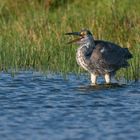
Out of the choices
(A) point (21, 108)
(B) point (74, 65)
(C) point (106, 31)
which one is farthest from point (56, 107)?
(C) point (106, 31)

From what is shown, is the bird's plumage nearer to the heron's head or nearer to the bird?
the bird

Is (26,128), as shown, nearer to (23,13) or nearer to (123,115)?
(123,115)

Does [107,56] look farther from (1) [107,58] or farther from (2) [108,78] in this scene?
(2) [108,78]

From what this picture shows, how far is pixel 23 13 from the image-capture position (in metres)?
16.3

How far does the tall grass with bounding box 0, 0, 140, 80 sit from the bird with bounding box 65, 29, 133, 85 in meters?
0.27

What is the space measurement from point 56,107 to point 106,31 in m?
3.87

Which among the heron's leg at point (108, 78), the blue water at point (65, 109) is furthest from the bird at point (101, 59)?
the blue water at point (65, 109)

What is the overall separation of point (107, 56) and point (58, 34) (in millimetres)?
1948

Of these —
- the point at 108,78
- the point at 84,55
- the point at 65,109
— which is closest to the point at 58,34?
the point at 84,55

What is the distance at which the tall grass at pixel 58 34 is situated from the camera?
1234 centimetres

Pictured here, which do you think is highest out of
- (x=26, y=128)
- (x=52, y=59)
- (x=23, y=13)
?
(x=23, y=13)

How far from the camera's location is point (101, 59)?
37.1 feet

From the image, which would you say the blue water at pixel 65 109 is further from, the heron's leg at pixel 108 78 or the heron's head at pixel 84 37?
the heron's head at pixel 84 37

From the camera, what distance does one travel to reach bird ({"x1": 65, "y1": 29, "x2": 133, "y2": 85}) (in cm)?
1127
